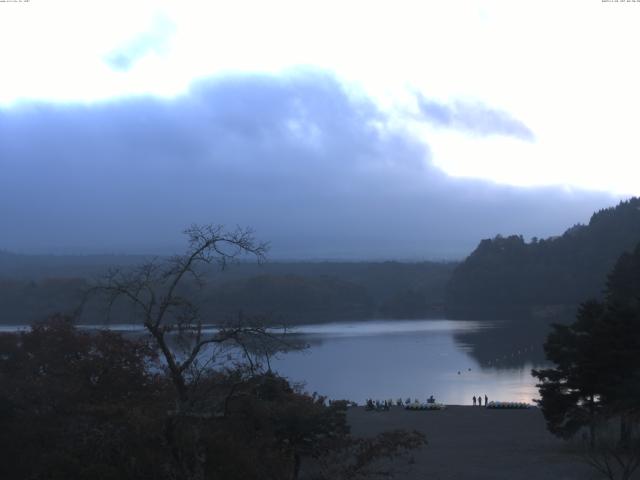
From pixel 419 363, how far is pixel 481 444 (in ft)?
67.9

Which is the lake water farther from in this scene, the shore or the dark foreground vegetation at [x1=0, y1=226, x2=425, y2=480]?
the dark foreground vegetation at [x1=0, y1=226, x2=425, y2=480]

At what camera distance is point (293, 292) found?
73875 mm

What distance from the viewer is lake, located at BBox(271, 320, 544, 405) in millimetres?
28125

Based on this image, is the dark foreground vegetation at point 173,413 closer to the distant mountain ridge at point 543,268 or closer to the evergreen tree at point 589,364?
the evergreen tree at point 589,364

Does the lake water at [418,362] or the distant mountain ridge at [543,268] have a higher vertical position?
the distant mountain ridge at [543,268]

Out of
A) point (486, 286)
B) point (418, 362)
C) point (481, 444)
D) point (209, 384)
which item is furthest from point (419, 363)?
point (486, 286)

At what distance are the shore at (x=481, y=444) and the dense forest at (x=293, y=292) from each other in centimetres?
2359

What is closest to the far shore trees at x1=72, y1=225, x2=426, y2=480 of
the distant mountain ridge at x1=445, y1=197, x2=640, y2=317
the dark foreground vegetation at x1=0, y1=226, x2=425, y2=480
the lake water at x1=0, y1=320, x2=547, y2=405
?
the dark foreground vegetation at x1=0, y1=226, x2=425, y2=480

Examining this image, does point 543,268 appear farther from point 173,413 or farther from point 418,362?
point 173,413

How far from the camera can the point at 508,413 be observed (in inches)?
808

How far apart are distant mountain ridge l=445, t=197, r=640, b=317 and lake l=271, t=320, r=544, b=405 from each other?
2077 centimetres

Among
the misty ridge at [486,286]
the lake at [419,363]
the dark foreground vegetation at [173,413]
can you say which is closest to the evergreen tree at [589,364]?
the dark foreground vegetation at [173,413]

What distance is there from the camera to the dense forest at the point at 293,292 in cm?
5966

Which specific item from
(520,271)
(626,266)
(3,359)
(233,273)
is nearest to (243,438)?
(3,359)
